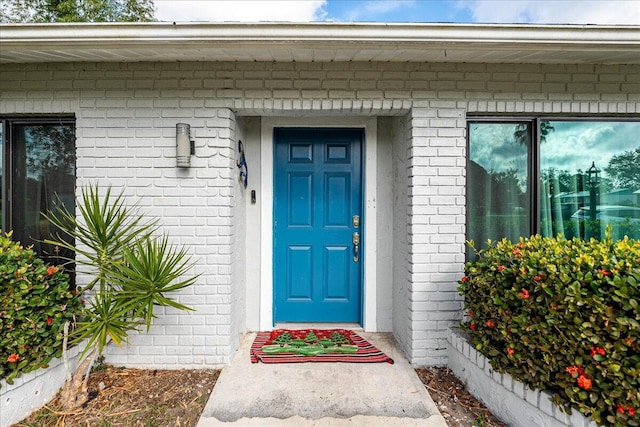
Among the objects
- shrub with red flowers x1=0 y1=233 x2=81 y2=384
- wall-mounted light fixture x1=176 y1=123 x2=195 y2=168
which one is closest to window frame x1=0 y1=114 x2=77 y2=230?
shrub with red flowers x1=0 y1=233 x2=81 y2=384

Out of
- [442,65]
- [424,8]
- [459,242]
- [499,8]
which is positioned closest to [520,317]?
[459,242]

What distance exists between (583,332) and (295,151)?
8.62ft

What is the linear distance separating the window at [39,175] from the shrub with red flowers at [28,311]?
593mm

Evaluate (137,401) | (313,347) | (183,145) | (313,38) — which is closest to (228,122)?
(183,145)

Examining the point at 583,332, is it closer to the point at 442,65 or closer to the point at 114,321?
the point at 442,65

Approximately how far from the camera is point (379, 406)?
224 centimetres

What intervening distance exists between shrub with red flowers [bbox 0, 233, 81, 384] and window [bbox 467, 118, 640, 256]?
310 centimetres

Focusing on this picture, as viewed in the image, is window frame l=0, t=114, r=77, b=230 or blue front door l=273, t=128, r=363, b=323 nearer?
window frame l=0, t=114, r=77, b=230

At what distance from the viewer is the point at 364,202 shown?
341cm

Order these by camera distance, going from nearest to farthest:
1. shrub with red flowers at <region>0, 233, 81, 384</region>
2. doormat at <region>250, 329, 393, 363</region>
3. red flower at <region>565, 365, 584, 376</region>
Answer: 1. red flower at <region>565, 365, 584, 376</region>
2. shrub with red flowers at <region>0, 233, 81, 384</region>
3. doormat at <region>250, 329, 393, 363</region>

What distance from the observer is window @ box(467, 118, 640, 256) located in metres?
2.90

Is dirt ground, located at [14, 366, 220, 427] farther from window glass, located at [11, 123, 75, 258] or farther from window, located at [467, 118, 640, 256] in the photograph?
window, located at [467, 118, 640, 256]

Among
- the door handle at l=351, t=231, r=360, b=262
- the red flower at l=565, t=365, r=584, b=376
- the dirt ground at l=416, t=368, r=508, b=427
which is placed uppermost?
the door handle at l=351, t=231, r=360, b=262

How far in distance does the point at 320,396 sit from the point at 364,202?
1.78m
